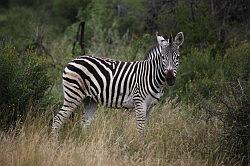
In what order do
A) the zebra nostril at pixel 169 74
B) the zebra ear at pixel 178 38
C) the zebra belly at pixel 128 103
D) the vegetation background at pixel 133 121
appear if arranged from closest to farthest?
1. the vegetation background at pixel 133 121
2. the zebra nostril at pixel 169 74
3. the zebra ear at pixel 178 38
4. the zebra belly at pixel 128 103

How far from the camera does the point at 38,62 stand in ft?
29.6

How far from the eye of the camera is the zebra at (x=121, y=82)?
332 inches

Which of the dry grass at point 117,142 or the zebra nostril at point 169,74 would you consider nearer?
the dry grass at point 117,142

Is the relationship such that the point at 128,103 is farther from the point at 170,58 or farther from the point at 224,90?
the point at 224,90

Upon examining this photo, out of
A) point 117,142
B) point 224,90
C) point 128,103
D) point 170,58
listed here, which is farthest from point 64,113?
point 224,90

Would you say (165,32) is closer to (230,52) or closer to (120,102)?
(230,52)

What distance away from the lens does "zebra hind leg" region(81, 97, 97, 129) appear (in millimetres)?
8750

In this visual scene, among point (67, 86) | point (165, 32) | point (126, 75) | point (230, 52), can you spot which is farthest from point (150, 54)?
point (165, 32)

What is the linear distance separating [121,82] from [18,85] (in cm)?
170

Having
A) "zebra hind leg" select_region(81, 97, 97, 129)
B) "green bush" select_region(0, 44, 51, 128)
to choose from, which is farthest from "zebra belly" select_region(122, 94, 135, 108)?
"green bush" select_region(0, 44, 51, 128)

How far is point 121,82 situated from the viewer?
8914 mm

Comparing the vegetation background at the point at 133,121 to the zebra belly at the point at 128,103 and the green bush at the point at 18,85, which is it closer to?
the green bush at the point at 18,85

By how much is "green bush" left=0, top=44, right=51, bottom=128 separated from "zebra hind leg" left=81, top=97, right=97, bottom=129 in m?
0.73

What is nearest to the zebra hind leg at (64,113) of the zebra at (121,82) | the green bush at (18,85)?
the zebra at (121,82)
